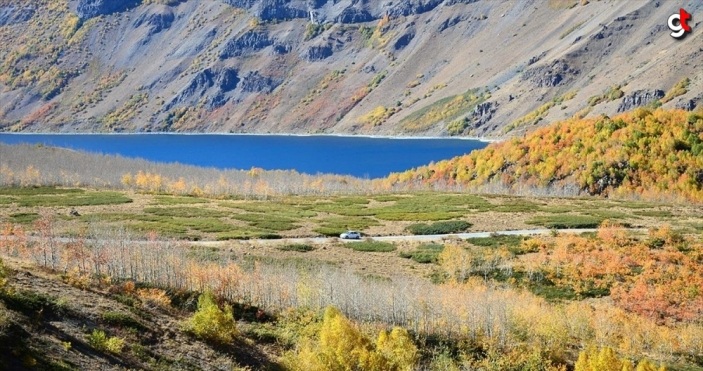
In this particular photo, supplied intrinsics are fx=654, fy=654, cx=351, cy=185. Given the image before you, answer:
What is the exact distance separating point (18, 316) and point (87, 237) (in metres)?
35.6

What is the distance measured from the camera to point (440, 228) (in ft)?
284

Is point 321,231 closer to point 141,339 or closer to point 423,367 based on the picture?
point 423,367

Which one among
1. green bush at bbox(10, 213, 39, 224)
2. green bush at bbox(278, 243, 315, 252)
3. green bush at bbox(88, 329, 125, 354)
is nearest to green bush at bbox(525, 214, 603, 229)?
green bush at bbox(278, 243, 315, 252)

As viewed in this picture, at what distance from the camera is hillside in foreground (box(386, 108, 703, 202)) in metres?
113

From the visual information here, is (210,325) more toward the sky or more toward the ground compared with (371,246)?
more toward the ground

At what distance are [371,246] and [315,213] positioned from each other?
27.9 meters

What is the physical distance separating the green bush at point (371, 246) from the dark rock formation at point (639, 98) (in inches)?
4981

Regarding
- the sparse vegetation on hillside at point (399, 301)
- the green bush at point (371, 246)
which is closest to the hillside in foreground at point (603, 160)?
the sparse vegetation on hillside at point (399, 301)

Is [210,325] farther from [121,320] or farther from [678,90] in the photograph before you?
[678,90]

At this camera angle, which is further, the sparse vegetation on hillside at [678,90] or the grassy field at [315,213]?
the sparse vegetation on hillside at [678,90]

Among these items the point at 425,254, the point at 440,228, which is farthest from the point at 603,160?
the point at 425,254

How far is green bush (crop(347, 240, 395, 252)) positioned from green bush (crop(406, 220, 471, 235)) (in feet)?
27.9

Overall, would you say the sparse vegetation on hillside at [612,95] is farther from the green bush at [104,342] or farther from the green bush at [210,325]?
the green bush at [104,342]

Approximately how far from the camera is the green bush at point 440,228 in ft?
282
